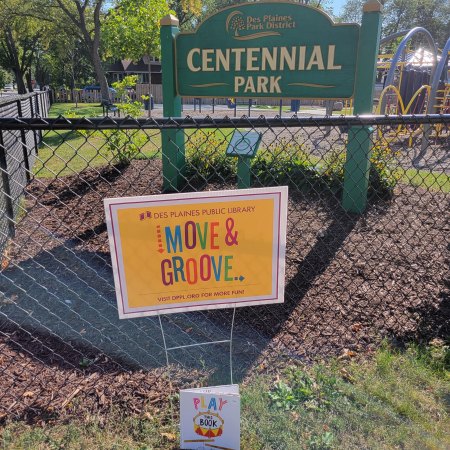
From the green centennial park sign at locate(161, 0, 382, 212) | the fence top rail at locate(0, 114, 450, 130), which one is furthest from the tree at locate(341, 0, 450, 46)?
the fence top rail at locate(0, 114, 450, 130)

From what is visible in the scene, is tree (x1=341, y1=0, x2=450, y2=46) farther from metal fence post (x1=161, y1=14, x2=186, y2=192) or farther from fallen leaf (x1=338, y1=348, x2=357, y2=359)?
fallen leaf (x1=338, y1=348, x2=357, y2=359)

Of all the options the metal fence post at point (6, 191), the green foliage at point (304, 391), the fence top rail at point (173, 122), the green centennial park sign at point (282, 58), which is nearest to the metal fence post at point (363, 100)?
the green centennial park sign at point (282, 58)

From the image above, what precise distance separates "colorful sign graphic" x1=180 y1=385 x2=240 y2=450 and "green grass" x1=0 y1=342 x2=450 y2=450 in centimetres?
14

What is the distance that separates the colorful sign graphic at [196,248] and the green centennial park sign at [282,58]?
221 centimetres

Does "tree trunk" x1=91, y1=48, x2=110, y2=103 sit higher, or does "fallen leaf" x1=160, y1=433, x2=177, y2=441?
"tree trunk" x1=91, y1=48, x2=110, y2=103

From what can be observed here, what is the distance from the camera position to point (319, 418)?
228 centimetres

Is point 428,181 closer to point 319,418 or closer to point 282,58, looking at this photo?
point 282,58

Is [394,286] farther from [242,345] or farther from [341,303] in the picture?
[242,345]

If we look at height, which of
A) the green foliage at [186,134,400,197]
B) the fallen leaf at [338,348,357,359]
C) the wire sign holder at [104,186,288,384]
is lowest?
the fallen leaf at [338,348,357,359]

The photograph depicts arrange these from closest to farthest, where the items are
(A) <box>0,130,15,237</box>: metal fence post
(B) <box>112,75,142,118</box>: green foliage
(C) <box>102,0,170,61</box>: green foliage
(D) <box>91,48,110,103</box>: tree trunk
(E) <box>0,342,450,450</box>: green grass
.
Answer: (E) <box>0,342,450,450</box>: green grass < (A) <box>0,130,15,237</box>: metal fence post < (B) <box>112,75,142,118</box>: green foliage < (C) <box>102,0,170,61</box>: green foliage < (D) <box>91,48,110,103</box>: tree trunk

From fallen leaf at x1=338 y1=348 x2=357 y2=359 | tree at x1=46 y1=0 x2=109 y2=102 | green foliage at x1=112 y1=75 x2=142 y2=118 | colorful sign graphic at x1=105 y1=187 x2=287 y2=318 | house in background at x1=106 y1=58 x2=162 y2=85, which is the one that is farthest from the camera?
house in background at x1=106 y1=58 x2=162 y2=85

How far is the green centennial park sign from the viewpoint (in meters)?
4.38

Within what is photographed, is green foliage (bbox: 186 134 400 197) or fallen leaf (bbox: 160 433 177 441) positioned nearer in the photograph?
fallen leaf (bbox: 160 433 177 441)

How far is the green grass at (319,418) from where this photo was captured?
2141mm
